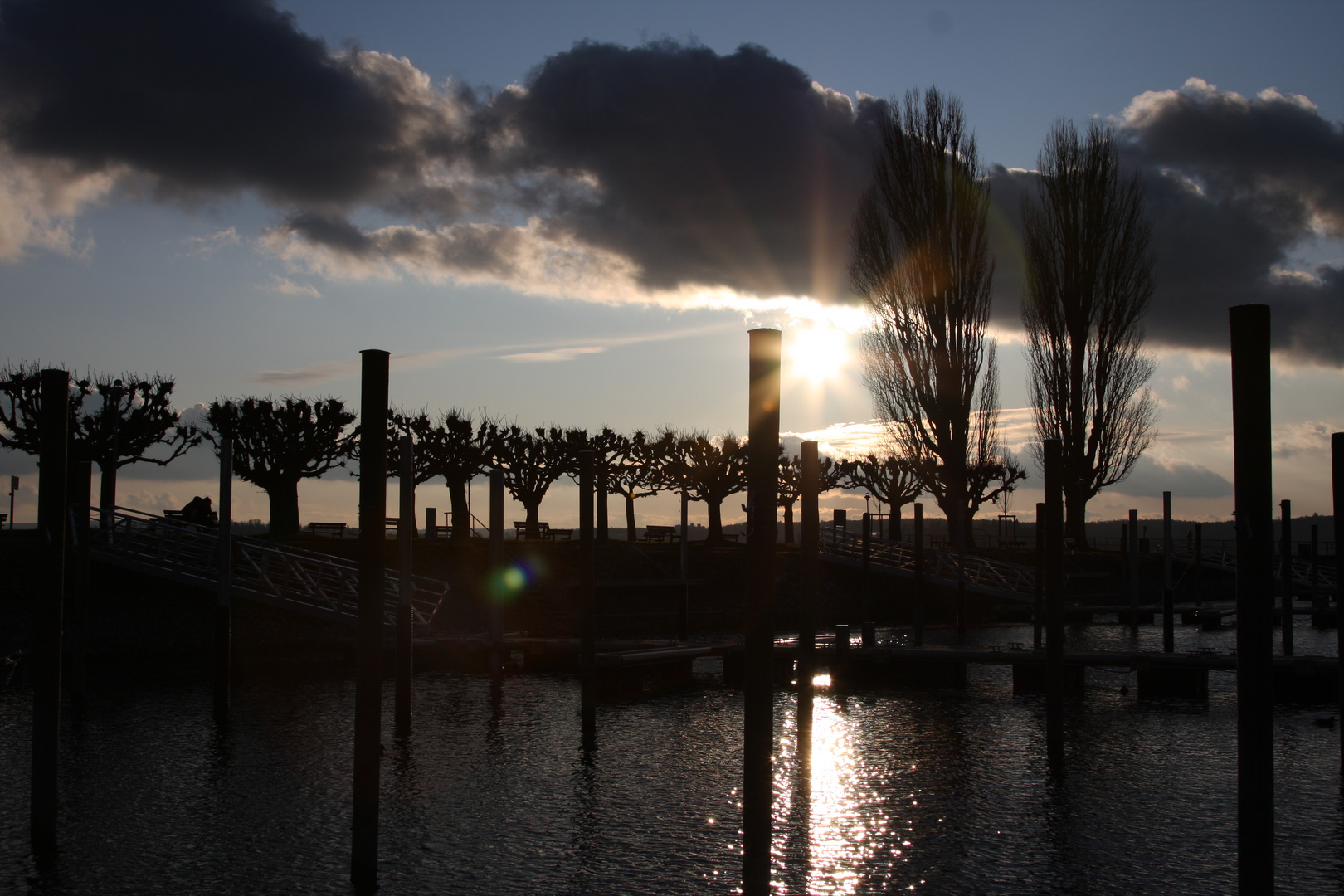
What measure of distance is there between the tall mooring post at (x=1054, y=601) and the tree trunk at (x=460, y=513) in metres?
26.6

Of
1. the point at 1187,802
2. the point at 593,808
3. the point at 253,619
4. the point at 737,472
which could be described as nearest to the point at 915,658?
the point at 1187,802

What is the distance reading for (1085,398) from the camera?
155 ft

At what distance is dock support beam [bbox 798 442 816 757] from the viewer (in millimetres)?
16172

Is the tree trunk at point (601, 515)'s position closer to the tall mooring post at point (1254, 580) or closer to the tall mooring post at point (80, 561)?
the tall mooring post at point (80, 561)

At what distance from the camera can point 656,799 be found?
1256 centimetres

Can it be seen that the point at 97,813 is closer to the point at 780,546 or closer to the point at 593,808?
the point at 593,808

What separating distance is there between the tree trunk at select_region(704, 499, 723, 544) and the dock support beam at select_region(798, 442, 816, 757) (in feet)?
104

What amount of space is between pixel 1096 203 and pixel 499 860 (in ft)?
142

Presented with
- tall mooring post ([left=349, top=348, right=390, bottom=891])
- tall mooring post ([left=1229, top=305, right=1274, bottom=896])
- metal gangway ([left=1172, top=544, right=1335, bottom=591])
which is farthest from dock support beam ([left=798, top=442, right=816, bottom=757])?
metal gangway ([left=1172, top=544, right=1335, bottom=591])

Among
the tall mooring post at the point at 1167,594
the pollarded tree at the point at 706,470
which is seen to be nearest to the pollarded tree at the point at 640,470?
the pollarded tree at the point at 706,470

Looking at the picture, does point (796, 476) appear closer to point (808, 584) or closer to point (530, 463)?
point (530, 463)

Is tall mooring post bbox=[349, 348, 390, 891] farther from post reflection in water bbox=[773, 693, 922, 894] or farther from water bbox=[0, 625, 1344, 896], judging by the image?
post reflection in water bbox=[773, 693, 922, 894]

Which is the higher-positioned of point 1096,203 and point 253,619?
point 1096,203

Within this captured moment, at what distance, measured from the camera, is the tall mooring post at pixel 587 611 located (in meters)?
15.6
